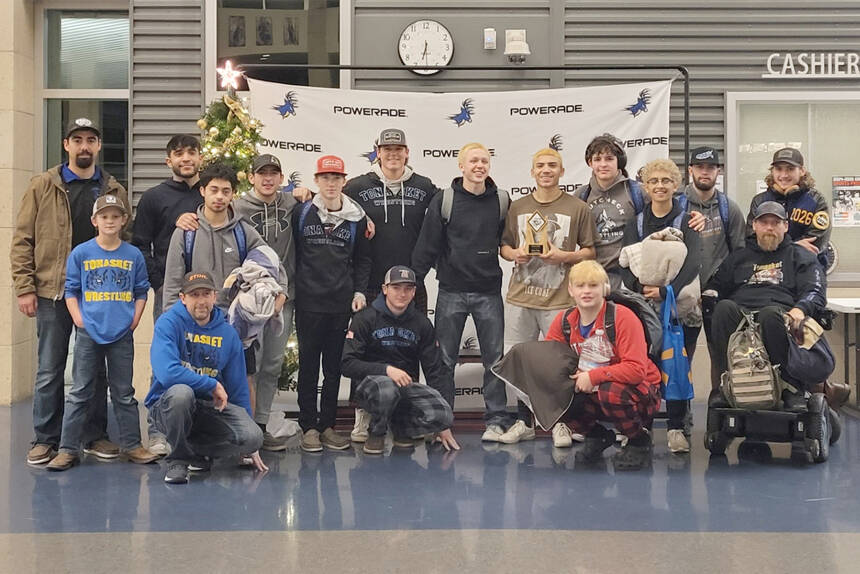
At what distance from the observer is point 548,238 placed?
6043 millimetres

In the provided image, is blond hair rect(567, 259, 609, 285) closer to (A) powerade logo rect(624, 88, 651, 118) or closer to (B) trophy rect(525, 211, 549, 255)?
(B) trophy rect(525, 211, 549, 255)

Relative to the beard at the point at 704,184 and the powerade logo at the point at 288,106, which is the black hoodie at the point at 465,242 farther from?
the powerade logo at the point at 288,106

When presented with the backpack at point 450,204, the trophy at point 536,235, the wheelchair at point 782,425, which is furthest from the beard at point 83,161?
the wheelchair at point 782,425

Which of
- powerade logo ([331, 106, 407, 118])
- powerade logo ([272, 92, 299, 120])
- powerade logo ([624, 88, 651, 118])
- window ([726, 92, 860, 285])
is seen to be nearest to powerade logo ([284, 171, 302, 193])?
powerade logo ([272, 92, 299, 120])

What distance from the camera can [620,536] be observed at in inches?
167

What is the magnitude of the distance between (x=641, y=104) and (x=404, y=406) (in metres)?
2.83

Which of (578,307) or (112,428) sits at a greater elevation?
(578,307)

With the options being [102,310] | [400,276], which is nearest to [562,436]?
[400,276]

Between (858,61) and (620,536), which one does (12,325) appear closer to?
(620,536)

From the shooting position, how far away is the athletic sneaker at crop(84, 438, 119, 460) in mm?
5828

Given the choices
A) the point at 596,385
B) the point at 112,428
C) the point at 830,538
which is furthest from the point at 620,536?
the point at 112,428

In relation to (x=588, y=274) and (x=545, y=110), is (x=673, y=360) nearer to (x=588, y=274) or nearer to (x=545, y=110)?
→ (x=588, y=274)

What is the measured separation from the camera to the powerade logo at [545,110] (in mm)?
7371

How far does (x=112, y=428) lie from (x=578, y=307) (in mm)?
3133
